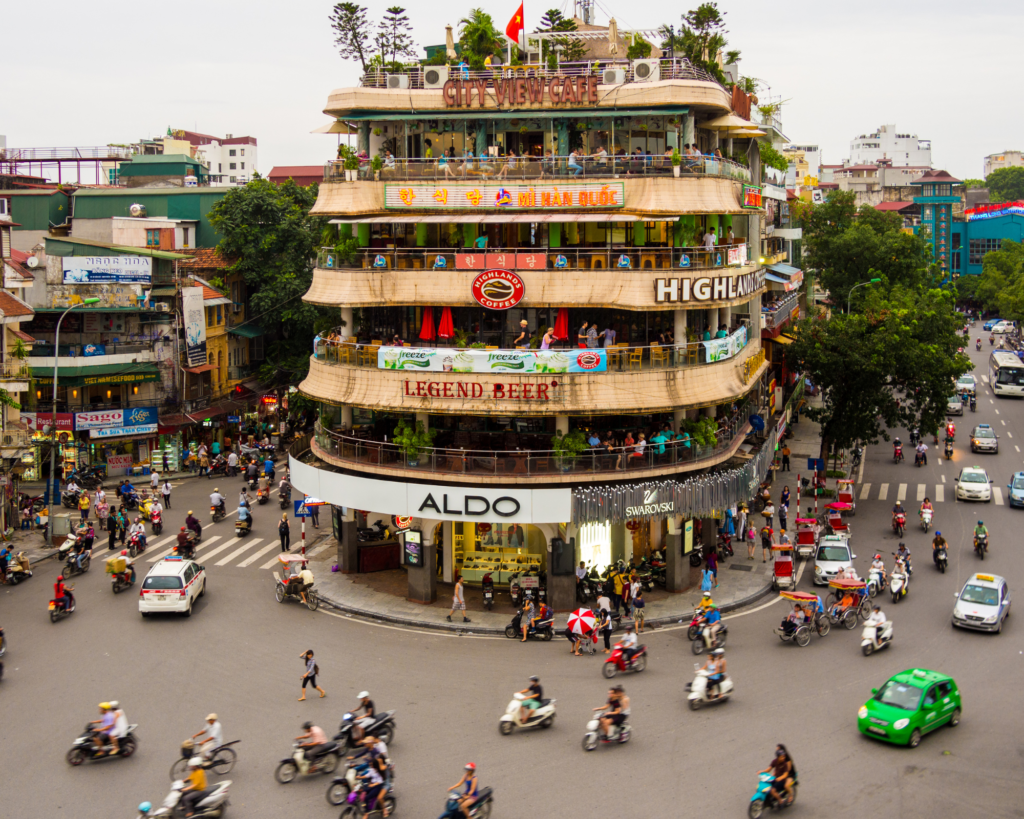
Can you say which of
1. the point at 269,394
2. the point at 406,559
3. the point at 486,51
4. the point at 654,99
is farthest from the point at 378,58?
the point at 269,394

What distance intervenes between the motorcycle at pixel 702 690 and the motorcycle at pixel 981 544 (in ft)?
60.3

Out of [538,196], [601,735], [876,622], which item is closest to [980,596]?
[876,622]

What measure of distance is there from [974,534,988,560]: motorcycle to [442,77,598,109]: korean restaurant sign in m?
22.6

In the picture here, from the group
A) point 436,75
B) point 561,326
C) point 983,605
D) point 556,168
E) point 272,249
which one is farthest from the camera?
point 272,249

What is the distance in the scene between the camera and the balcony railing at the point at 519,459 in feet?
114

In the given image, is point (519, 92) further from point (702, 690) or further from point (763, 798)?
point (763, 798)

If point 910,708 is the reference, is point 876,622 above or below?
above

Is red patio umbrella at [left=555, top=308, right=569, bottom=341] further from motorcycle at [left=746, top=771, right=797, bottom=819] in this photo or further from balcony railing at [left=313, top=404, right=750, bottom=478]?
motorcycle at [left=746, top=771, right=797, bottom=819]

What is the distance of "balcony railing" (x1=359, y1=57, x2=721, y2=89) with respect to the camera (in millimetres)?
37219

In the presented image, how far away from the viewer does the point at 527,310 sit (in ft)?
122

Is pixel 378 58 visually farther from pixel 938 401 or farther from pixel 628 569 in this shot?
pixel 938 401

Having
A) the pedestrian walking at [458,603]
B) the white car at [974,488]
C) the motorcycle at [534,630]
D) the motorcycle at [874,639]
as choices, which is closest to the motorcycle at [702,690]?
the motorcycle at [874,639]

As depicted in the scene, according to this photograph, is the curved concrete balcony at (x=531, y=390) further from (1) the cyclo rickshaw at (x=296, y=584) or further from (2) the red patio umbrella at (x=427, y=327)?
(1) the cyclo rickshaw at (x=296, y=584)

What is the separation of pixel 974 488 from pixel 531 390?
27830 mm
